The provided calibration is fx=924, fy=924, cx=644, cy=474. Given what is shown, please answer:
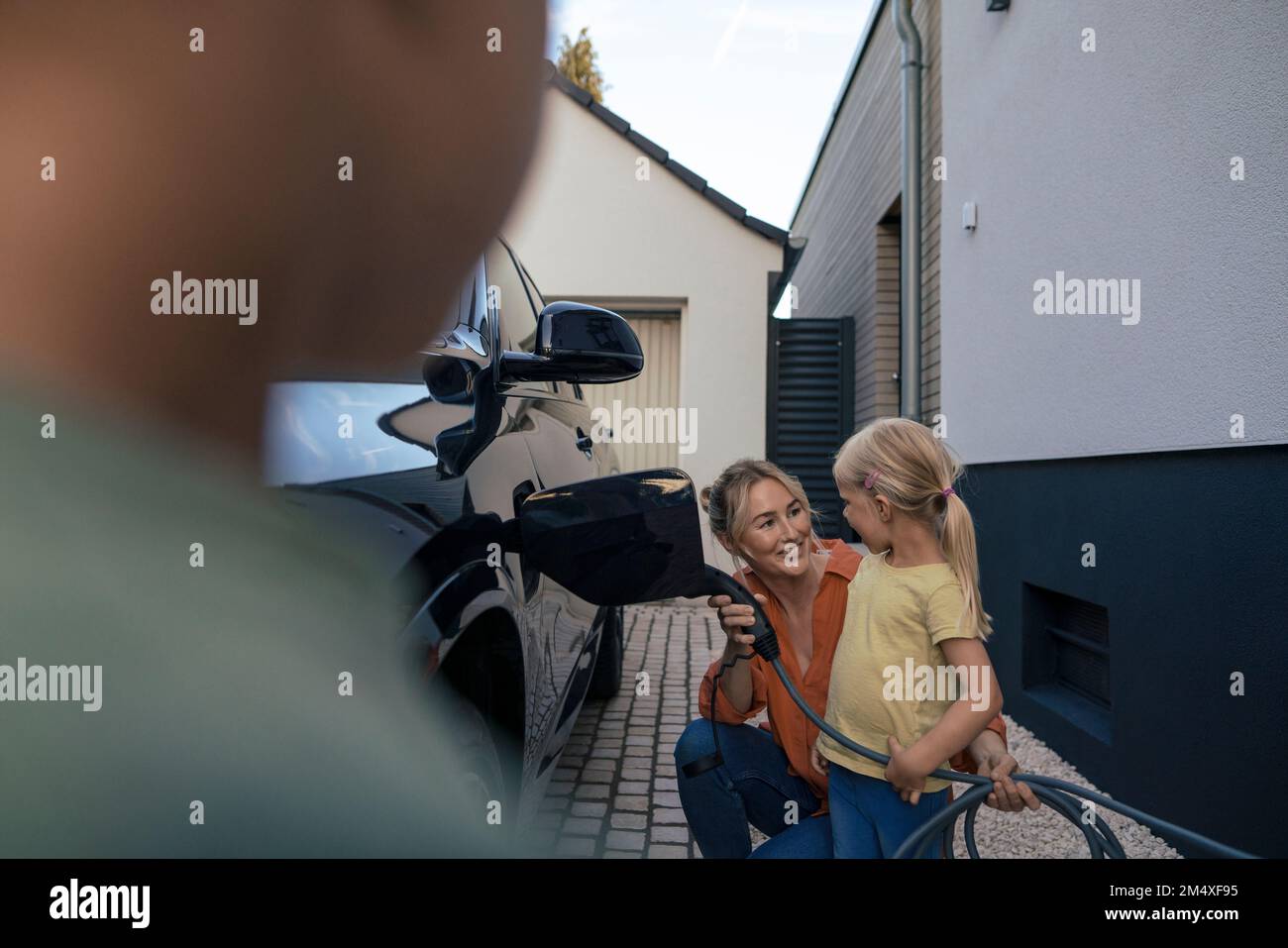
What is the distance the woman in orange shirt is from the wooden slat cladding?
5.00 m

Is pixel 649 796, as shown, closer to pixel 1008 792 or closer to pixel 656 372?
pixel 1008 792

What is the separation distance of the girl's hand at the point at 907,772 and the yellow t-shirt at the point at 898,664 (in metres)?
0.05

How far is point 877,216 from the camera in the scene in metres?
8.47

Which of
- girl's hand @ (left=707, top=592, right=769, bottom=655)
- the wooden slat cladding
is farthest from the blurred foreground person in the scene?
the wooden slat cladding

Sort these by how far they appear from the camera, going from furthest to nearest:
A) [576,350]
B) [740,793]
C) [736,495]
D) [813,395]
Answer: [813,395] → [576,350] → [740,793] → [736,495]

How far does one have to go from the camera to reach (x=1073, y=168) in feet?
12.7

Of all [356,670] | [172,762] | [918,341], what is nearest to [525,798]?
[356,670]

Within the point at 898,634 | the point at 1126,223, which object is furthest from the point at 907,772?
the point at 1126,223

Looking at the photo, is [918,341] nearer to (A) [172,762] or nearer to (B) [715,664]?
(B) [715,664]

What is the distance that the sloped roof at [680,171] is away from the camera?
26.8ft

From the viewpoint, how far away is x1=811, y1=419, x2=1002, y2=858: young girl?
1.61 m

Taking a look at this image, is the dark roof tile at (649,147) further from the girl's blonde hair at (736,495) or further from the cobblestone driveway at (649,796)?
the girl's blonde hair at (736,495)

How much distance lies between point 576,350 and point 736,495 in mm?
608

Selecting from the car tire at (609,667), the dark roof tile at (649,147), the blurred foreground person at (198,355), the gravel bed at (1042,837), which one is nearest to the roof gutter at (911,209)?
the dark roof tile at (649,147)
